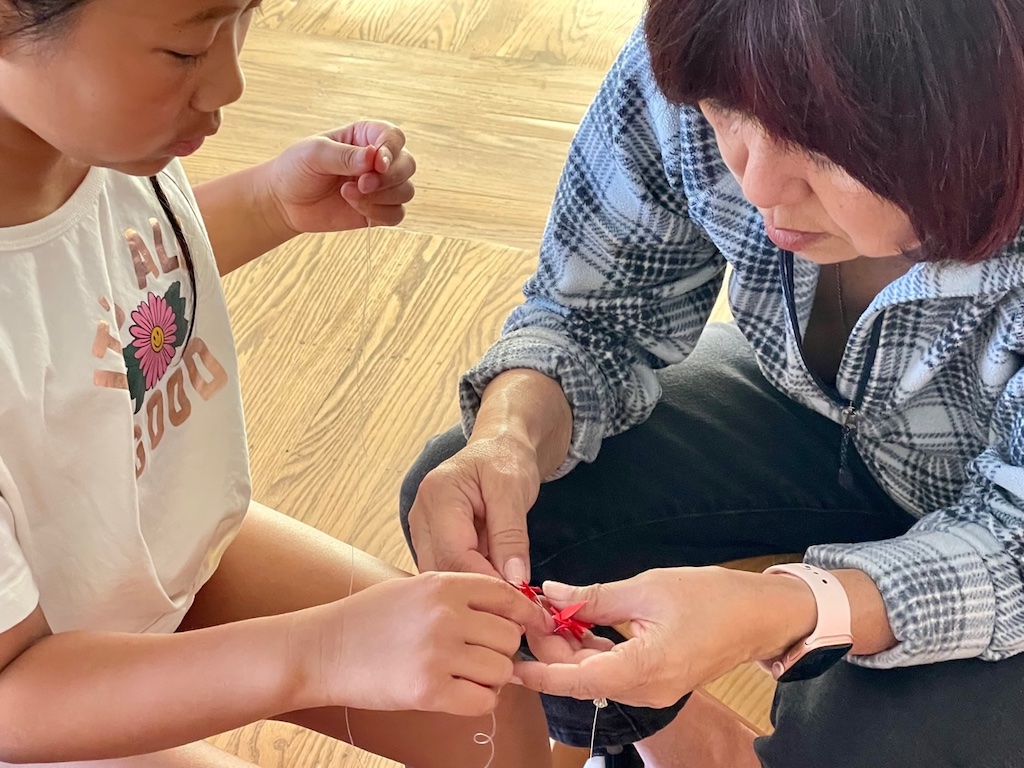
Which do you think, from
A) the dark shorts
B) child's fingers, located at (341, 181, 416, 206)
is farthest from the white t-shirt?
the dark shorts

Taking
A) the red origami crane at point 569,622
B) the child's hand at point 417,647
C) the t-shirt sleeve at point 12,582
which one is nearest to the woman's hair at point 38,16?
the t-shirt sleeve at point 12,582

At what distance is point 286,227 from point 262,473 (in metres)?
0.50

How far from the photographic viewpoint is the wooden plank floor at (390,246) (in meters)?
1.42

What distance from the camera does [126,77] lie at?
24.7 inches

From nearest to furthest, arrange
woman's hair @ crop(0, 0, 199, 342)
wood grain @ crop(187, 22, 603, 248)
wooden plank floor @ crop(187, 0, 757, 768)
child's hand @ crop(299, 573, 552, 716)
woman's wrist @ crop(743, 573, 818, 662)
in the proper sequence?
woman's hair @ crop(0, 0, 199, 342)
child's hand @ crop(299, 573, 552, 716)
woman's wrist @ crop(743, 573, 818, 662)
wooden plank floor @ crop(187, 0, 757, 768)
wood grain @ crop(187, 22, 603, 248)

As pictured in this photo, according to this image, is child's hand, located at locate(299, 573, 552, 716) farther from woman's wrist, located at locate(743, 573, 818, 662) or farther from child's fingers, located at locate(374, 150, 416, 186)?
child's fingers, located at locate(374, 150, 416, 186)

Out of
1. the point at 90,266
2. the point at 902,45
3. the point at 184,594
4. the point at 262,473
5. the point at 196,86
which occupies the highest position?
the point at 902,45

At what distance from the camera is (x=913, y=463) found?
0.94 metres

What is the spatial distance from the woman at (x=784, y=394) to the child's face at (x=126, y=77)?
0.94 ft

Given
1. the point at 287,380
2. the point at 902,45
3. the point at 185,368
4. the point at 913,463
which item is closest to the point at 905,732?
the point at 913,463

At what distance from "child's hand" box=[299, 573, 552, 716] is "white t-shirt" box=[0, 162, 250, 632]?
18 cm

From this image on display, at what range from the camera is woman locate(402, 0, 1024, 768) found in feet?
2.18

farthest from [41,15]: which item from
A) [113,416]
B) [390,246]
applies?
[390,246]

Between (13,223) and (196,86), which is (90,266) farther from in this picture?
(196,86)
